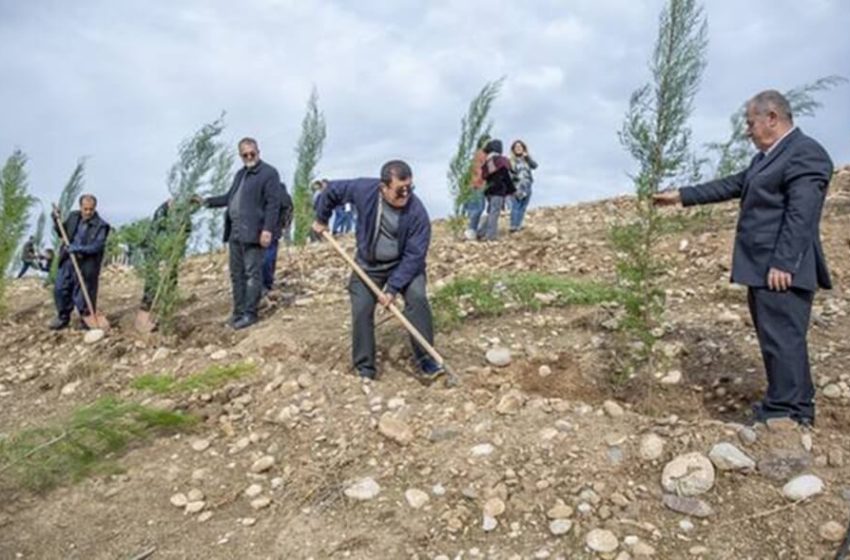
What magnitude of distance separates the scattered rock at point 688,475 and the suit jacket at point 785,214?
3.44 feet

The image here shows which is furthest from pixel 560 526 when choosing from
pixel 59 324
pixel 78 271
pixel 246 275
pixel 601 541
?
pixel 59 324

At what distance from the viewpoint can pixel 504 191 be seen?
1205 centimetres

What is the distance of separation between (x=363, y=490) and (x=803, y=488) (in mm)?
2107

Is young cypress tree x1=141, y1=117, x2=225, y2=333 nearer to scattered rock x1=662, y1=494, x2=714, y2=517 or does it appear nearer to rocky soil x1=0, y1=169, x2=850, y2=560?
rocky soil x1=0, y1=169, x2=850, y2=560

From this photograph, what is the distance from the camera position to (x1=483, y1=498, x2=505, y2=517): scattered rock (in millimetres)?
3682

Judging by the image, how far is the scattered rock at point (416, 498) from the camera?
12.6 feet

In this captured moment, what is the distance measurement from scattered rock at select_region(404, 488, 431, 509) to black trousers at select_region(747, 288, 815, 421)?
1.87 metres

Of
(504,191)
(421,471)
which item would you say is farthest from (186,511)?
(504,191)

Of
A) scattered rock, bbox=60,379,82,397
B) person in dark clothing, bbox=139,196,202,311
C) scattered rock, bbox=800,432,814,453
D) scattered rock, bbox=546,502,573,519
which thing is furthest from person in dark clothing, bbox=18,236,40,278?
scattered rock, bbox=800,432,814,453

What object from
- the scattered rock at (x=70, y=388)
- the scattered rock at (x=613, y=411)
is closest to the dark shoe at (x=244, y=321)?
the scattered rock at (x=70, y=388)

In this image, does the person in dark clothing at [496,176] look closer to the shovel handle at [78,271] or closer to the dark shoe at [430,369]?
the shovel handle at [78,271]

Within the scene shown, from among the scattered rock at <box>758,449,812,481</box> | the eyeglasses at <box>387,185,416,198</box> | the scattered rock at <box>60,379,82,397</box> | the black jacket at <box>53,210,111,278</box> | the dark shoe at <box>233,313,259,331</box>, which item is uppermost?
the eyeglasses at <box>387,185,416,198</box>

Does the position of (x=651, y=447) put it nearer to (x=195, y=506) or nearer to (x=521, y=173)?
(x=195, y=506)

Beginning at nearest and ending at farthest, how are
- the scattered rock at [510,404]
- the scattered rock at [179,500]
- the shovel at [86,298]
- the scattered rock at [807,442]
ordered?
the scattered rock at [807,442] < the scattered rock at [179,500] < the scattered rock at [510,404] < the shovel at [86,298]
